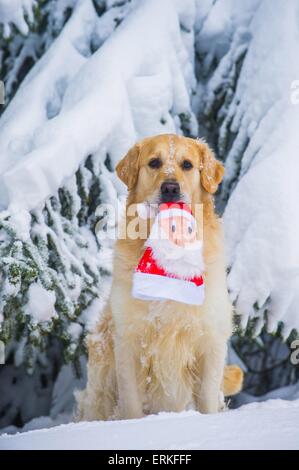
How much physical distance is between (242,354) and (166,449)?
3874mm

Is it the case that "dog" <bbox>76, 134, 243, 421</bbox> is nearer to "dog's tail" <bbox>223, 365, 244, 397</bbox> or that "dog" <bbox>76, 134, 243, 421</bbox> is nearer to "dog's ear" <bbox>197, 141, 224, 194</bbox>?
"dog's ear" <bbox>197, 141, 224, 194</bbox>

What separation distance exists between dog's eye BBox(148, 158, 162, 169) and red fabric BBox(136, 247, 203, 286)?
49 cm

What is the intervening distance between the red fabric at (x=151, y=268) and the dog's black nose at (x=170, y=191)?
0.97 feet

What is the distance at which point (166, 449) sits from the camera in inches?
83.4

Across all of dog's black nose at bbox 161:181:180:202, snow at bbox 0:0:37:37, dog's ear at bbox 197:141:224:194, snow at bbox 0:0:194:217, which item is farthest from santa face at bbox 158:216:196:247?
snow at bbox 0:0:37:37

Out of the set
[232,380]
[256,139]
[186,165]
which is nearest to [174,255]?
[186,165]

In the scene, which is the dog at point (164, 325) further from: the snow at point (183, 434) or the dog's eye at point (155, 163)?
the snow at point (183, 434)

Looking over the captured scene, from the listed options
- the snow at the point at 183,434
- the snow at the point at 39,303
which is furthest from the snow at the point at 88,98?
the snow at the point at 183,434

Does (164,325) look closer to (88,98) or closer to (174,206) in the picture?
(174,206)

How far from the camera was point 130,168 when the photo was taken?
352 cm

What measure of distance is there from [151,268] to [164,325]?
310 mm

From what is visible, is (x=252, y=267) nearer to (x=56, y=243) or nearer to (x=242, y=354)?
(x=56, y=243)

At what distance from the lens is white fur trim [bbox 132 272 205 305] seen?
314cm

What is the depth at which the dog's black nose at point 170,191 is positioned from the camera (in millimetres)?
3234
